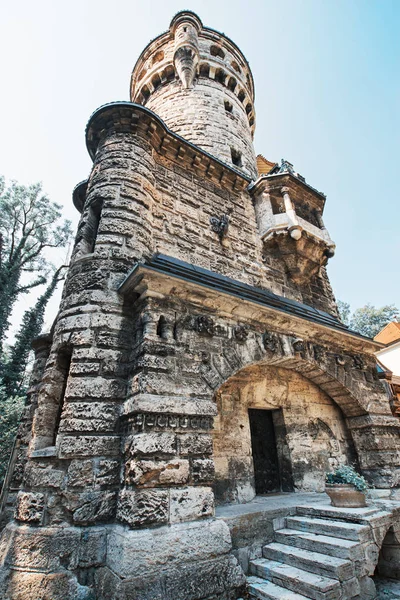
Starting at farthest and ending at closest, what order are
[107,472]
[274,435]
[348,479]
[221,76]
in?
[221,76] → [274,435] → [348,479] → [107,472]

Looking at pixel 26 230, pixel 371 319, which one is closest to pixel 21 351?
pixel 26 230

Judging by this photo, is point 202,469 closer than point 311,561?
No

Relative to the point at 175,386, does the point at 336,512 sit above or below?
below

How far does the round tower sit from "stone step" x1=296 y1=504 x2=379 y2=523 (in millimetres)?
8566

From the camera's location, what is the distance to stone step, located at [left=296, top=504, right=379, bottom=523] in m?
3.52

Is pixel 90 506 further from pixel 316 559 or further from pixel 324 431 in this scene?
pixel 324 431

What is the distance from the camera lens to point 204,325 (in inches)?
165

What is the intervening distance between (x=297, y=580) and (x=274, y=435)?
292cm

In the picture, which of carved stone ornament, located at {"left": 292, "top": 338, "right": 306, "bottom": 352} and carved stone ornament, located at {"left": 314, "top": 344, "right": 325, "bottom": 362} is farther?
carved stone ornament, located at {"left": 314, "top": 344, "right": 325, "bottom": 362}

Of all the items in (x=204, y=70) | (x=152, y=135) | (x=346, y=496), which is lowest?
(x=346, y=496)

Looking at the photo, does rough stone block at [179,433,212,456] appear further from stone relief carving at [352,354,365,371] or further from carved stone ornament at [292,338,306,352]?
stone relief carving at [352,354,365,371]

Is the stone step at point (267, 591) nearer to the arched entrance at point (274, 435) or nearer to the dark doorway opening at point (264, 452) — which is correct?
the arched entrance at point (274, 435)

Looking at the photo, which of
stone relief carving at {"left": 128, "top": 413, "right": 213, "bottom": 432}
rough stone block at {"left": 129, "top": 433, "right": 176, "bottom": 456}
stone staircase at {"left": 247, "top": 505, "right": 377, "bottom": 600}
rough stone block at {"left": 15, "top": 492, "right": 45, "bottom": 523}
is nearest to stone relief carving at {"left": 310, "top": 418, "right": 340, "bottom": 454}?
stone staircase at {"left": 247, "top": 505, "right": 377, "bottom": 600}

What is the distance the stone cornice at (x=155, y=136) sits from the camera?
5.95 m
